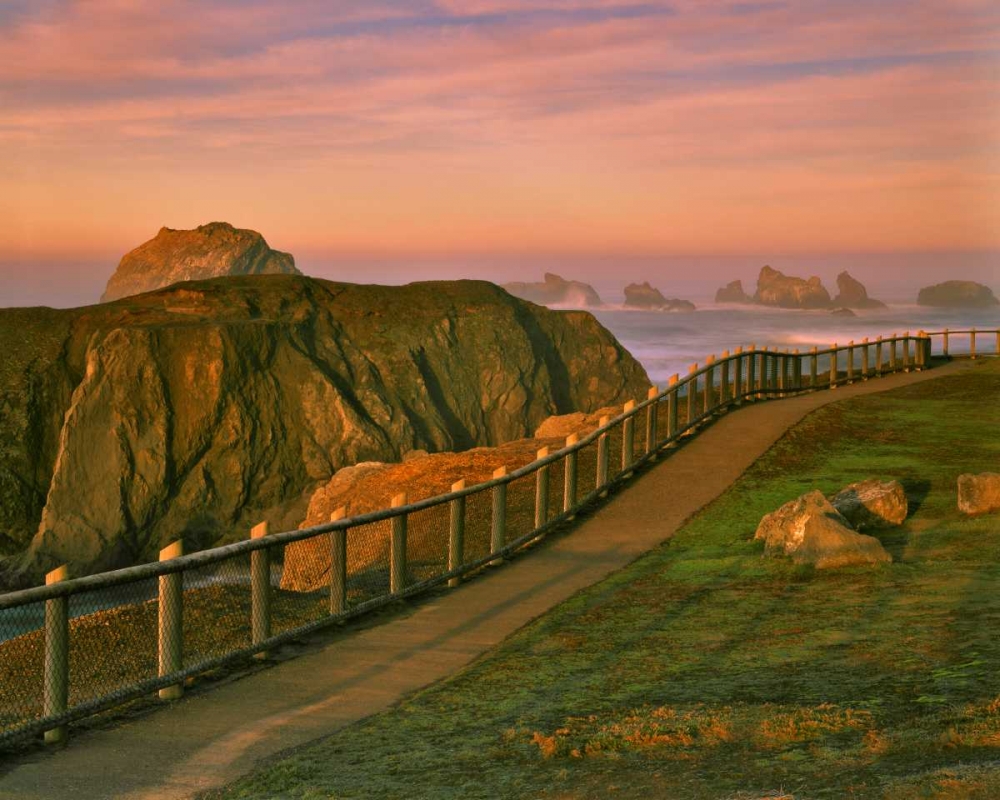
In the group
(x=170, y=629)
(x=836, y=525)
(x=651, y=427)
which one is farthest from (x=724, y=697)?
(x=651, y=427)

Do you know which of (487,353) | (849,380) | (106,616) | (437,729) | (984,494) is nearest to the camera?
(437,729)

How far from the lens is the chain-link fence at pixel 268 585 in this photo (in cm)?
863

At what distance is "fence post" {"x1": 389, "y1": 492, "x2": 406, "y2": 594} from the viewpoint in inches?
501

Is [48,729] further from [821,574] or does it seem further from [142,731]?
[821,574]

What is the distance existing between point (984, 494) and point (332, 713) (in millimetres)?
→ 9446

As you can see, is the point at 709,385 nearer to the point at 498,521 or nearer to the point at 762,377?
the point at 762,377

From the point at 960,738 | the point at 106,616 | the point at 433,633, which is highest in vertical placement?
the point at 960,738

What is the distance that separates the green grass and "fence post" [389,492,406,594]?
5.68 ft

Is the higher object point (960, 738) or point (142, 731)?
point (960, 738)

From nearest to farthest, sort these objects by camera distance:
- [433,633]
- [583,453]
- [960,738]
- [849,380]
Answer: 1. [960,738]
2. [433,633]
3. [583,453]
4. [849,380]

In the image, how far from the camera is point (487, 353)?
118375mm

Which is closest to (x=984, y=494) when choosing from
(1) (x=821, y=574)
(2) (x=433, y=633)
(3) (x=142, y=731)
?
(1) (x=821, y=574)

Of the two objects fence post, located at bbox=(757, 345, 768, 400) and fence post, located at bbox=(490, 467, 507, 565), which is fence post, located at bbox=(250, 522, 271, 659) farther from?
fence post, located at bbox=(757, 345, 768, 400)

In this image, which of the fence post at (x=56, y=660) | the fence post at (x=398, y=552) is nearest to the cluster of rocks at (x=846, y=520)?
the fence post at (x=398, y=552)
